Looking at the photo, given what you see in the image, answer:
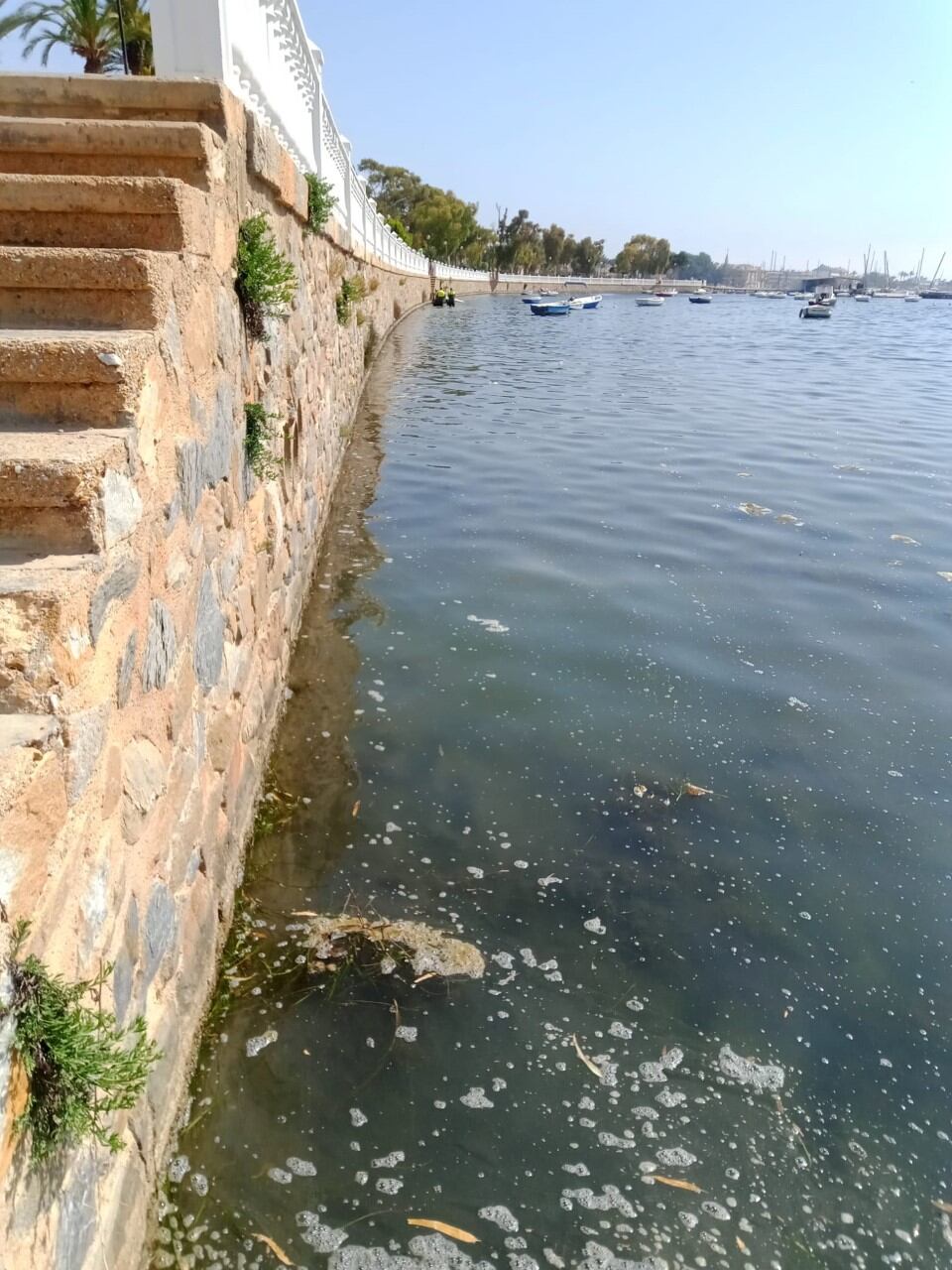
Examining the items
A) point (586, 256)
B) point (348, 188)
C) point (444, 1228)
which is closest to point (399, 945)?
point (444, 1228)

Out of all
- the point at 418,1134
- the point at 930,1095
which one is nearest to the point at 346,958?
the point at 418,1134

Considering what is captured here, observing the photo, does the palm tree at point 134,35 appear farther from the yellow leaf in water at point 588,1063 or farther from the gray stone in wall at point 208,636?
the yellow leaf in water at point 588,1063

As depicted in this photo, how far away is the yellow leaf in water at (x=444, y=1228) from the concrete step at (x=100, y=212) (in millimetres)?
3032

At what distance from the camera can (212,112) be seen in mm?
3514

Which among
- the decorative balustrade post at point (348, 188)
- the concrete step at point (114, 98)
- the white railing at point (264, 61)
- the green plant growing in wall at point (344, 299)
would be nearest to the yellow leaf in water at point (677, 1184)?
the concrete step at point (114, 98)

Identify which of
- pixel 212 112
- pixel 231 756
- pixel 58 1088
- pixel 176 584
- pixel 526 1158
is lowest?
pixel 526 1158

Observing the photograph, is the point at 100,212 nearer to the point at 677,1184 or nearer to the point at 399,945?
the point at 399,945

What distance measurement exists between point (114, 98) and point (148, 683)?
276 centimetres

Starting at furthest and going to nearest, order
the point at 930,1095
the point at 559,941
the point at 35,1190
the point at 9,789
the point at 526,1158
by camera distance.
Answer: the point at 559,941, the point at 930,1095, the point at 526,1158, the point at 35,1190, the point at 9,789

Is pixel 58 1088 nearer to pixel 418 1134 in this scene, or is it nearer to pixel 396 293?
pixel 418 1134

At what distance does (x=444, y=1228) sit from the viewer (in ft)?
7.83

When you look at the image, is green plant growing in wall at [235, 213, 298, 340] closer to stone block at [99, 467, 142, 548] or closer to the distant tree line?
stone block at [99, 467, 142, 548]

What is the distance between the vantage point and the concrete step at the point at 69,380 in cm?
226

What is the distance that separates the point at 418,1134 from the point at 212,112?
382 centimetres
